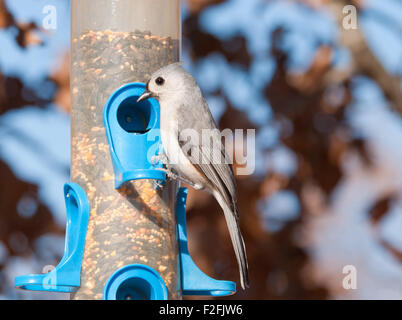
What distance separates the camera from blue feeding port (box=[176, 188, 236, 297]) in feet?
16.4

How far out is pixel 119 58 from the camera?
5.11 metres

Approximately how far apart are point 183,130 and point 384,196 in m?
3.12

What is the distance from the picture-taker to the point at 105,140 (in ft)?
16.7

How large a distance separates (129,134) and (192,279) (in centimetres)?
93

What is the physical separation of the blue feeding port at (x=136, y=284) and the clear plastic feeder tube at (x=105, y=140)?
81 millimetres

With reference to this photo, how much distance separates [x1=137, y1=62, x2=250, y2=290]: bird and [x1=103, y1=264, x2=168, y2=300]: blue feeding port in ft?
1.71

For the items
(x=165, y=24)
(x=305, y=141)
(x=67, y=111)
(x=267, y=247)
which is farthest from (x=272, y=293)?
(x=165, y=24)

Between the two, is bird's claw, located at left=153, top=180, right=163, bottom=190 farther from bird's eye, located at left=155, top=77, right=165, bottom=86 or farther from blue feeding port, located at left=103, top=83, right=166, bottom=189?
bird's eye, located at left=155, top=77, right=165, bottom=86

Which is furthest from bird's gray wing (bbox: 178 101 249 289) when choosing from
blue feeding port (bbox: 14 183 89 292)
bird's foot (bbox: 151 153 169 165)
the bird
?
blue feeding port (bbox: 14 183 89 292)

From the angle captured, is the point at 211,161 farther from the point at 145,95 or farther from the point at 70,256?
the point at 70,256

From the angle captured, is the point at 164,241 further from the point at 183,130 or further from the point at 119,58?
the point at 119,58

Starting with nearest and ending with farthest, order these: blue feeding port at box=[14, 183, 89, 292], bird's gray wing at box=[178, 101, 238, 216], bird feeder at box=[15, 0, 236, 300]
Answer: blue feeding port at box=[14, 183, 89, 292]
bird feeder at box=[15, 0, 236, 300]
bird's gray wing at box=[178, 101, 238, 216]

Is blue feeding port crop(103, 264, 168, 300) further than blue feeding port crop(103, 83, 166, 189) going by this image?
No

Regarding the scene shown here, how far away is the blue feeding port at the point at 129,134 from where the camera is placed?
4996 millimetres
